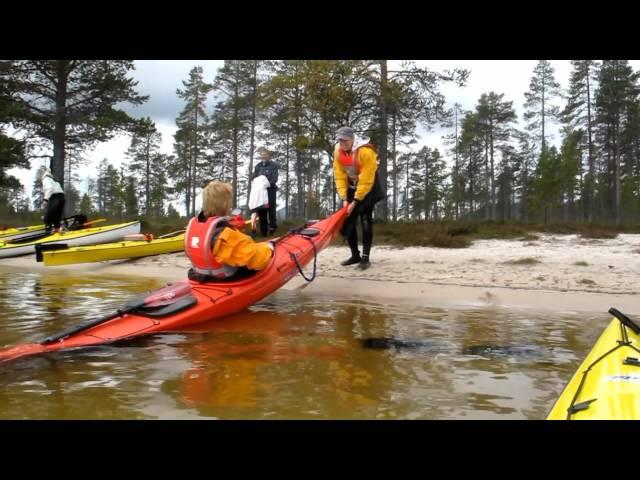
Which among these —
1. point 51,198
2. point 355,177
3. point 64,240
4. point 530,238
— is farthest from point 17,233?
point 530,238

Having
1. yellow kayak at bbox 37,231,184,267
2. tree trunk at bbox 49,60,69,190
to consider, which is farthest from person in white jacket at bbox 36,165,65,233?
tree trunk at bbox 49,60,69,190

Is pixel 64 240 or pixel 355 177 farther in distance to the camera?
pixel 64 240

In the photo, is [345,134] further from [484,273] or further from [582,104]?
[582,104]

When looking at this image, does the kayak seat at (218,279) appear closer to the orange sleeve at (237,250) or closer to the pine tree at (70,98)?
the orange sleeve at (237,250)

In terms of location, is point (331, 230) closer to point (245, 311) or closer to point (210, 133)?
point (245, 311)

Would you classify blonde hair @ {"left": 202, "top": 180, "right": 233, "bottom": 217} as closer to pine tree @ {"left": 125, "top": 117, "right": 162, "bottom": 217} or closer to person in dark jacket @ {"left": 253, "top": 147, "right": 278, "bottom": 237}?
person in dark jacket @ {"left": 253, "top": 147, "right": 278, "bottom": 237}

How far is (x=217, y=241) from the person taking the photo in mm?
5418

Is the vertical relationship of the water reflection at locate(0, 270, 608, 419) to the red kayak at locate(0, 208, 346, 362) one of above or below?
below

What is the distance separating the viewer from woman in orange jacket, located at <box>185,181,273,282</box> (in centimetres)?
539

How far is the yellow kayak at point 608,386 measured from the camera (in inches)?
89.4

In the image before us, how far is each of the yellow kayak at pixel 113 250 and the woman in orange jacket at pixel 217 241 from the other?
18.9 feet

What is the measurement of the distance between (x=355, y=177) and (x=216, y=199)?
3.71 metres

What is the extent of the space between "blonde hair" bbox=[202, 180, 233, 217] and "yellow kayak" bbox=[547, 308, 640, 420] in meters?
3.69
